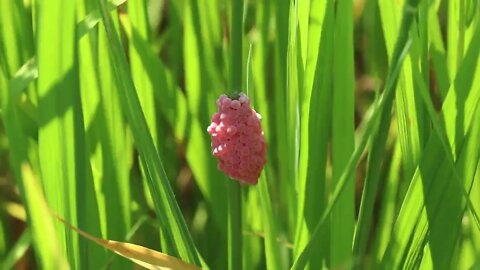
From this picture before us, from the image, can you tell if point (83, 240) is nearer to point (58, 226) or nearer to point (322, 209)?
point (58, 226)

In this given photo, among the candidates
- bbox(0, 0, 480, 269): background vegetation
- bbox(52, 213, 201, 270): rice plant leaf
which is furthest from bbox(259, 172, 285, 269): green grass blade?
bbox(52, 213, 201, 270): rice plant leaf

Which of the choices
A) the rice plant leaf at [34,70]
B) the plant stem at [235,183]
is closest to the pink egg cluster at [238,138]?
the plant stem at [235,183]

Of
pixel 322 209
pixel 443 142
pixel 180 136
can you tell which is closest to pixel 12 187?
pixel 180 136

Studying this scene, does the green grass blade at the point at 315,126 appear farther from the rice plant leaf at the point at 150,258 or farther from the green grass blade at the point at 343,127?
the rice plant leaf at the point at 150,258

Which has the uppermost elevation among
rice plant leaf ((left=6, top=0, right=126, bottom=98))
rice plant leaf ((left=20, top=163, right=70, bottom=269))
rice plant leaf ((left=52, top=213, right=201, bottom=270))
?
rice plant leaf ((left=6, top=0, right=126, bottom=98))

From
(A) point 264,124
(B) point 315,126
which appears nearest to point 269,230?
(B) point 315,126

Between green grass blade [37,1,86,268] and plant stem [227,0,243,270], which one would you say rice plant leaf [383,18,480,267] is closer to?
plant stem [227,0,243,270]

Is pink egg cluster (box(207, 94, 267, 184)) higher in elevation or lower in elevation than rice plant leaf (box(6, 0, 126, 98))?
lower

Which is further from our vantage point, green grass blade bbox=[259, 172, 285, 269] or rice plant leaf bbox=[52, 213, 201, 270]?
green grass blade bbox=[259, 172, 285, 269]
